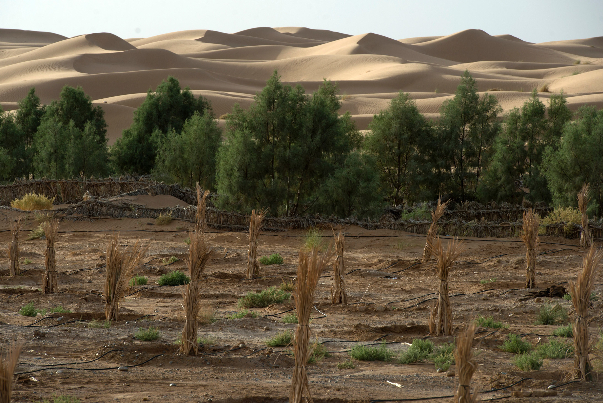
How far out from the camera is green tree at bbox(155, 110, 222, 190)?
23.9 meters

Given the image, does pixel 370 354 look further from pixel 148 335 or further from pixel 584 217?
pixel 584 217

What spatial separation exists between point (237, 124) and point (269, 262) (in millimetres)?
6897

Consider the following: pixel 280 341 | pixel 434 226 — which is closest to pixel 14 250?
pixel 280 341

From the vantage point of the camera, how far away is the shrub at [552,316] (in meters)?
8.68

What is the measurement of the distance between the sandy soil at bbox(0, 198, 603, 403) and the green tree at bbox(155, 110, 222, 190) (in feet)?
27.7

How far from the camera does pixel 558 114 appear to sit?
2319 centimetres

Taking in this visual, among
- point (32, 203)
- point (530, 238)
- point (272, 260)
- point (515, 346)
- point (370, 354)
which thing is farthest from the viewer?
point (32, 203)

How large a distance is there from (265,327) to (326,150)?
11.7 m

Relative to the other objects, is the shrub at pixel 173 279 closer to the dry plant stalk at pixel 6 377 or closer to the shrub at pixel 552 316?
the shrub at pixel 552 316

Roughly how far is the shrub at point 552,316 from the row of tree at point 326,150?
1003cm

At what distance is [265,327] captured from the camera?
8508mm

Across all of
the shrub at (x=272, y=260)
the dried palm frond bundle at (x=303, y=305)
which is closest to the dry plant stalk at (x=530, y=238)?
the shrub at (x=272, y=260)

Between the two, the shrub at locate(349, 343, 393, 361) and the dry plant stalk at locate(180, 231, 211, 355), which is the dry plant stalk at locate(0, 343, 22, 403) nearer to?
the dry plant stalk at locate(180, 231, 211, 355)

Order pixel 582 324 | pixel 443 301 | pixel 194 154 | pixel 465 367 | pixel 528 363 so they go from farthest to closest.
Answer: pixel 194 154 < pixel 443 301 < pixel 528 363 < pixel 582 324 < pixel 465 367
